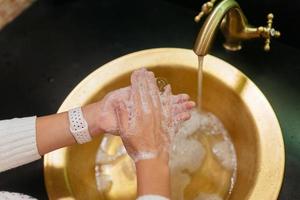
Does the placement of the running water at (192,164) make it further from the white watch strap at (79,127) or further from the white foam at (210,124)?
the white watch strap at (79,127)

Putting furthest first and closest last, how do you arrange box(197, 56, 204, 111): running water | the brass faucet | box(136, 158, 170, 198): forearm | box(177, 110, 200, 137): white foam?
box(177, 110, 200, 137): white foam
box(197, 56, 204, 111): running water
the brass faucet
box(136, 158, 170, 198): forearm

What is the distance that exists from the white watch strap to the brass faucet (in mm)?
266

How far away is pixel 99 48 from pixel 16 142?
1.32 ft

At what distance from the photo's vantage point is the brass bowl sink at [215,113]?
0.79 m

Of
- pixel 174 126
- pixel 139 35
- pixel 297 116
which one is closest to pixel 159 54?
pixel 139 35

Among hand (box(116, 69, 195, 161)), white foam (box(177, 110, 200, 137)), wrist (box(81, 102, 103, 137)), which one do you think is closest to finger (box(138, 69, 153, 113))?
hand (box(116, 69, 195, 161))

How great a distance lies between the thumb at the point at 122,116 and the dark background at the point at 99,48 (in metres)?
0.27

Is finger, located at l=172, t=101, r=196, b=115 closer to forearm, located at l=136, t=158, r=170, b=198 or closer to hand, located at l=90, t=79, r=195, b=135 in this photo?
hand, located at l=90, t=79, r=195, b=135

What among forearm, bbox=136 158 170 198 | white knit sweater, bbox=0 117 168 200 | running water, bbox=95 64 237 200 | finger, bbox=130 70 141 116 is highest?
Result: finger, bbox=130 70 141 116

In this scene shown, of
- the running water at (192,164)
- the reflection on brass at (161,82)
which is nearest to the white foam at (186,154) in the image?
the running water at (192,164)

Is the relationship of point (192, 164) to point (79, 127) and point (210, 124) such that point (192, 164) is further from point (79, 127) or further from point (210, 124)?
point (79, 127)

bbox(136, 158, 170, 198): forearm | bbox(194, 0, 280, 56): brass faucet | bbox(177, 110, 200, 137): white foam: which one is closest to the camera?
bbox(136, 158, 170, 198): forearm

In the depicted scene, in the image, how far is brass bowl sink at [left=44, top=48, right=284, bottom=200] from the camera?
788 mm

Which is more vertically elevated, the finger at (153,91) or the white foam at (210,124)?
the finger at (153,91)
